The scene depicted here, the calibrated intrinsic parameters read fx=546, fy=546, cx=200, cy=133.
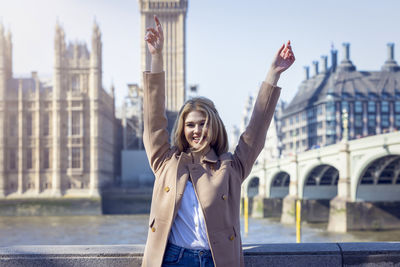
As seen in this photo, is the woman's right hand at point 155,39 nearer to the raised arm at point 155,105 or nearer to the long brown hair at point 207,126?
the raised arm at point 155,105

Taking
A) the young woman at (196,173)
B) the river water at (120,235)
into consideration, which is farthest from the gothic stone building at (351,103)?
the young woman at (196,173)

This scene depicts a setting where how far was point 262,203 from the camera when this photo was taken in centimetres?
3609

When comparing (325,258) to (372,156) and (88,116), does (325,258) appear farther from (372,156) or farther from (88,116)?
(88,116)

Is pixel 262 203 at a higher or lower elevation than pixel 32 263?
lower

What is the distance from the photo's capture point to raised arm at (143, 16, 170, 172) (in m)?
2.57

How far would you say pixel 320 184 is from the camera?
31.8 meters

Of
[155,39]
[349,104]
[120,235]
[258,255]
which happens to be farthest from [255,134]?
[349,104]

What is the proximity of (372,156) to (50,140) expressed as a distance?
2610 centimetres

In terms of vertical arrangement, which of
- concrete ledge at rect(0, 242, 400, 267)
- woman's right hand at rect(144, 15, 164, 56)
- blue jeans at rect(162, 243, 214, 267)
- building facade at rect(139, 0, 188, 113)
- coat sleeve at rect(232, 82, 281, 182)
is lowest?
concrete ledge at rect(0, 242, 400, 267)

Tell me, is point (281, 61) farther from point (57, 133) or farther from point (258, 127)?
point (57, 133)

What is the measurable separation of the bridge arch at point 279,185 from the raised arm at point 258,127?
35342mm

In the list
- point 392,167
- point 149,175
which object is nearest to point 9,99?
point 149,175

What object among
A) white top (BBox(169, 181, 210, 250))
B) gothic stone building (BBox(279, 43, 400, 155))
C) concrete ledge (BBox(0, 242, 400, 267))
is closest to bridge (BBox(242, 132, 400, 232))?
concrete ledge (BBox(0, 242, 400, 267))

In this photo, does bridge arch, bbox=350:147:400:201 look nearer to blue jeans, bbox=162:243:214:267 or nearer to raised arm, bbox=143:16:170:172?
raised arm, bbox=143:16:170:172
